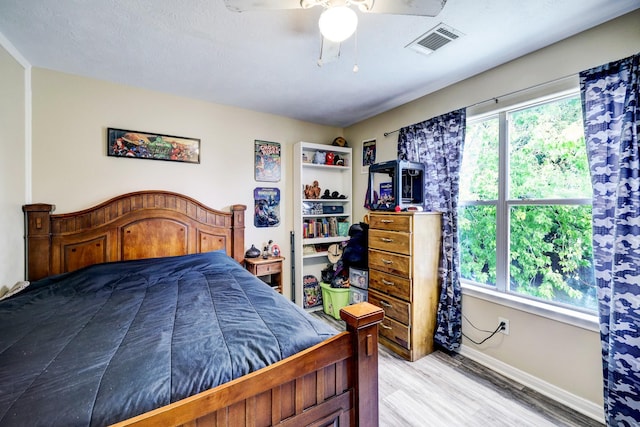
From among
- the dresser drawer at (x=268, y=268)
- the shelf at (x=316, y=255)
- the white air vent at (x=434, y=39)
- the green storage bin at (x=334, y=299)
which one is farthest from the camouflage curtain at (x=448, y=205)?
the dresser drawer at (x=268, y=268)

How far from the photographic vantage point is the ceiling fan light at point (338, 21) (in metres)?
1.15

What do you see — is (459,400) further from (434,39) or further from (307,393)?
(434,39)

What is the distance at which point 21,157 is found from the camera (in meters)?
2.08

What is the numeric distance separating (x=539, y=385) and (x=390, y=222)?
5.24 ft

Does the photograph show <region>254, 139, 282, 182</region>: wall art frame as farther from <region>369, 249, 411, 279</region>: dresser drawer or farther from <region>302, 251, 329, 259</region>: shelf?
<region>369, 249, 411, 279</region>: dresser drawer

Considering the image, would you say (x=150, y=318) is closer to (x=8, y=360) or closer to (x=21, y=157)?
Answer: (x=8, y=360)

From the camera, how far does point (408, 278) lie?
7.61ft

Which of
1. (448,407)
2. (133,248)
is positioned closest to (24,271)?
(133,248)

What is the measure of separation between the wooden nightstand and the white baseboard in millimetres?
1993

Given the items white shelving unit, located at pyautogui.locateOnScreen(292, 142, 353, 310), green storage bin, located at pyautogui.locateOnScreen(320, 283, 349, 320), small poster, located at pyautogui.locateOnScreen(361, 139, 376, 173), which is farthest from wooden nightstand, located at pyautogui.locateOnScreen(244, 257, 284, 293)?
small poster, located at pyautogui.locateOnScreen(361, 139, 376, 173)

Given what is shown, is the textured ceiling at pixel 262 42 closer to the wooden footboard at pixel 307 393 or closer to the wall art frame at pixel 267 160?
the wall art frame at pixel 267 160

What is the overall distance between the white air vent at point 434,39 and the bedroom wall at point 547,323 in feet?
2.22

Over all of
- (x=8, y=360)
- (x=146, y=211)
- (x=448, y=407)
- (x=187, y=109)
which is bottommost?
(x=448, y=407)

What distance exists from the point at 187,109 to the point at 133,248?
1.53 meters
